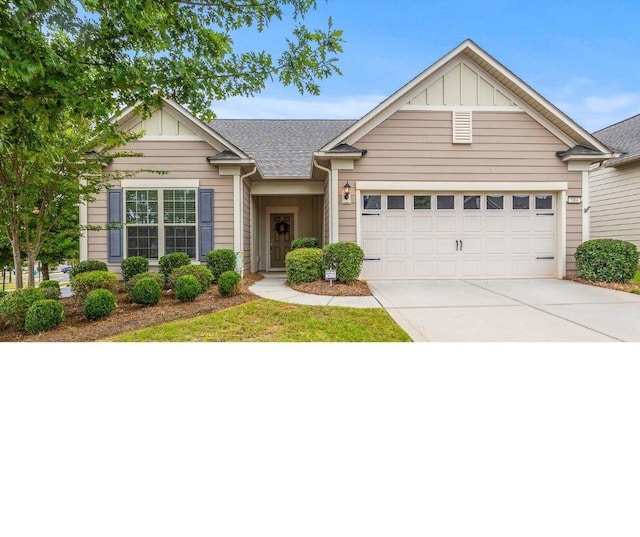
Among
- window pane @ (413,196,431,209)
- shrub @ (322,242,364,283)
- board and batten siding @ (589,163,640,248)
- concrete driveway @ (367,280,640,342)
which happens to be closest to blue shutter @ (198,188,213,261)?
shrub @ (322,242,364,283)

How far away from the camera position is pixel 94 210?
630cm

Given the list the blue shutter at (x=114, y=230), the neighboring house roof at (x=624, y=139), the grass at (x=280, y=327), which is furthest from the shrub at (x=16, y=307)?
the neighboring house roof at (x=624, y=139)

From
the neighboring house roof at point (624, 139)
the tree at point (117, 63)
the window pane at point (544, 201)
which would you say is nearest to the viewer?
the tree at point (117, 63)

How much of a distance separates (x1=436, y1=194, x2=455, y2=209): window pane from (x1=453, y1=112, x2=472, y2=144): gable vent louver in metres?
1.03

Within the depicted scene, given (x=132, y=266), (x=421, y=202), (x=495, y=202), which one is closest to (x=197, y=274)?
(x=132, y=266)

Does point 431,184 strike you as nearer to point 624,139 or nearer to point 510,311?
point 510,311

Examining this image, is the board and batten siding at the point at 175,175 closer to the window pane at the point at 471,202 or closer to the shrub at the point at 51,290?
the shrub at the point at 51,290

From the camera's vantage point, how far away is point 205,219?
→ 6.57m

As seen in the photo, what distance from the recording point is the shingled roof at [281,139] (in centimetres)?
789

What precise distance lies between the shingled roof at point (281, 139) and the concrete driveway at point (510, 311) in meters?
3.79

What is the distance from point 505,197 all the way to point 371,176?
8.46 ft

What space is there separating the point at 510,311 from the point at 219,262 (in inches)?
180

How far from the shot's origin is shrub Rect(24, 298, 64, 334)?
354cm
